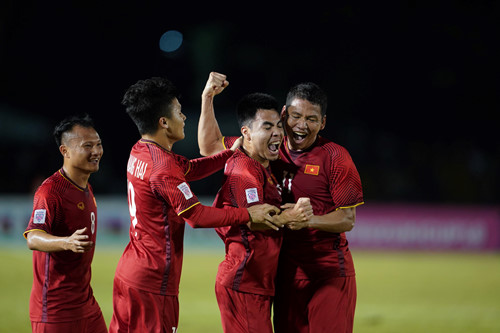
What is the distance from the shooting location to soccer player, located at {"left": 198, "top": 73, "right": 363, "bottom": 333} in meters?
4.67

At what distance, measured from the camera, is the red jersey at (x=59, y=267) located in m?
4.65

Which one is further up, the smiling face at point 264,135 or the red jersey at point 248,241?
the smiling face at point 264,135

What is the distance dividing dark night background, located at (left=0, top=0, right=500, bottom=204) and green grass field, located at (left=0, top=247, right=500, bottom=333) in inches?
245

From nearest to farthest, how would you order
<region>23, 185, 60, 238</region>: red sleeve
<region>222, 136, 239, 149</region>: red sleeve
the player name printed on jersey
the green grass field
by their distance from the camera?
1. the player name printed on jersey
2. <region>23, 185, 60, 238</region>: red sleeve
3. <region>222, 136, 239, 149</region>: red sleeve
4. the green grass field

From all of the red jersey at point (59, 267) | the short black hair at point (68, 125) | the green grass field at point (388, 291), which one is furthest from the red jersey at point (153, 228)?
the green grass field at point (388, 291)

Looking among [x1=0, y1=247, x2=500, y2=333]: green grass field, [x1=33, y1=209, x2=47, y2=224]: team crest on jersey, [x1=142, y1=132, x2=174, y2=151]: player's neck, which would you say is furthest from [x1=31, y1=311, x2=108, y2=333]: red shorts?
[x1=0, y1=247, x2=500, y2=333]: green grass field

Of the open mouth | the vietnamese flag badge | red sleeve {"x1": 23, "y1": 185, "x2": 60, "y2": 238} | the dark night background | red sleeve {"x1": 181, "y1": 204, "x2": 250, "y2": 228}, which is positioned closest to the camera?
red sleeve {"x1": 181, "y1": 204, "x2": 250, "y2": 228}

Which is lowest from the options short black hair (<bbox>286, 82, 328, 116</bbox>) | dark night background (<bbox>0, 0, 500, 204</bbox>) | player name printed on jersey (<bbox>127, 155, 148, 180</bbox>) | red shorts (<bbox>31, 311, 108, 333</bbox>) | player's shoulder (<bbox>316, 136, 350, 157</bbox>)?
red shorts (<bbox>31, 311, 108, 333</bbox>)

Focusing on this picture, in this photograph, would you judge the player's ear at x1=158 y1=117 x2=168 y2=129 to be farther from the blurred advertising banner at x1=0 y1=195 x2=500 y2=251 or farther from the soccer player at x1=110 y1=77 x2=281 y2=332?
the blurred advertising banner at x1=0 y1=195 x2=500 y2=251

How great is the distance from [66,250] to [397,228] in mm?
13520

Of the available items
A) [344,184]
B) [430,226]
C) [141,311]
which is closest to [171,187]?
[141,311]

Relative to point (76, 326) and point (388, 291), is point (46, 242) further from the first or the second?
point (388, 291)

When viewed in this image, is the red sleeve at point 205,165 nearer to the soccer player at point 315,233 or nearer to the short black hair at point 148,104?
the soccer player at point 315,233

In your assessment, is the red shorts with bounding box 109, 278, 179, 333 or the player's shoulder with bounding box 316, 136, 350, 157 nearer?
the red shorts with bounding box 109, 278, 179, 333
